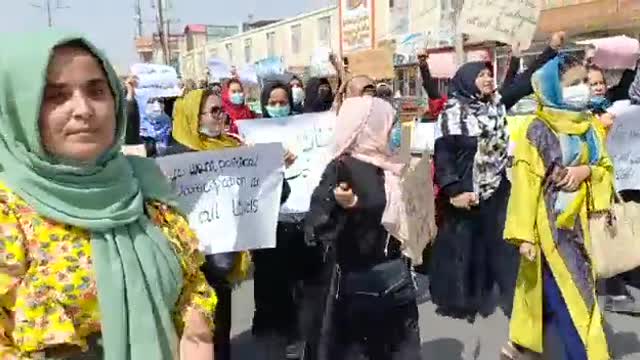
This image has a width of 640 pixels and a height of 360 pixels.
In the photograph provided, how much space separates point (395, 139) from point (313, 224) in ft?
1.76

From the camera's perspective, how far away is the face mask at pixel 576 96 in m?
3.63

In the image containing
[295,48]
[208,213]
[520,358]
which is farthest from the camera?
[295,48]

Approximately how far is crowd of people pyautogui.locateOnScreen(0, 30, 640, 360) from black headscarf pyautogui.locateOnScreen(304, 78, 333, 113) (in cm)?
2

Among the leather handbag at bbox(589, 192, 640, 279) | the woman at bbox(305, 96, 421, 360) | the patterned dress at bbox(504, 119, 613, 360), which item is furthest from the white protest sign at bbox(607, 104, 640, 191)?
the woman at bbox(305, 96, 421, 360)

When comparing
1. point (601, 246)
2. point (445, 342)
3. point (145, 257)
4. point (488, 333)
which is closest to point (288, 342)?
point (445, 342)

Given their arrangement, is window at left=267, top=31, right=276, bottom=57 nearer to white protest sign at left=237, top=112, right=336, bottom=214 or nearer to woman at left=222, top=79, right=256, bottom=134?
woman at left=222, top=79, right=256, bottom=134

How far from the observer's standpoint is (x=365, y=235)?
3.27m

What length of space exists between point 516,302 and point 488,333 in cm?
119

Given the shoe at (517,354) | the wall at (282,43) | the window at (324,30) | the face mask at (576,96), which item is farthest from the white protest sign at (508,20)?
the window at (324,30)

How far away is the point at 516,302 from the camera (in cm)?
383

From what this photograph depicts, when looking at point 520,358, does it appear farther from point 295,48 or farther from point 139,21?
point 139,21

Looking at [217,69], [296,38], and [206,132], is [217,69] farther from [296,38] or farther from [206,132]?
[296,38]

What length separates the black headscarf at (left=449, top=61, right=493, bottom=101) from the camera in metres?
4.95

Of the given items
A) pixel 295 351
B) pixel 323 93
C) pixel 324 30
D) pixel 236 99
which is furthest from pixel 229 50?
pixel 295 351
